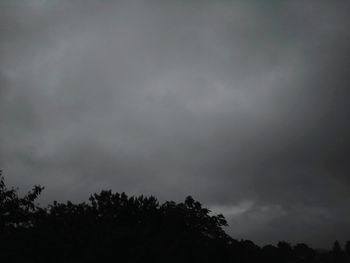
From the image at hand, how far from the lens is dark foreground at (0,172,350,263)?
30627 millimetres

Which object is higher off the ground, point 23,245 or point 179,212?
point 179,212

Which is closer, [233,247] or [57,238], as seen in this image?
[57,238]

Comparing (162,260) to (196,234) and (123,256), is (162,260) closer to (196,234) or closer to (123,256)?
(123,256)

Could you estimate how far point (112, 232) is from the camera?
34438 mm

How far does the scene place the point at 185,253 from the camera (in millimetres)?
37312

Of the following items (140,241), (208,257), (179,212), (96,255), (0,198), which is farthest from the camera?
(179,212)

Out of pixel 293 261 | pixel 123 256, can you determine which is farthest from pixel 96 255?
pixel 293 261

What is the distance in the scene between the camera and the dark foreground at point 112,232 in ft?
100

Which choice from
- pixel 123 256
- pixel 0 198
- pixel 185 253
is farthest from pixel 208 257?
pixel 0 198

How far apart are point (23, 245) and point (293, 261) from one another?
442 ft

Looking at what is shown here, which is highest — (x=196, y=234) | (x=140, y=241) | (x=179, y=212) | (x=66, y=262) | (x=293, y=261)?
(x=293, y=261)

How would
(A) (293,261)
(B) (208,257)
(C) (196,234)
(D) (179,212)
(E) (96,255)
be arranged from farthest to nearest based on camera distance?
(A) (293,261)
(D) (179,212)
(C) (196,234)
(B) (208,257)
(E) (96,255)

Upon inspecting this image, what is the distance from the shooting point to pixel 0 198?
28.8m

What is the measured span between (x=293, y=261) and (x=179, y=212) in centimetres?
11532
